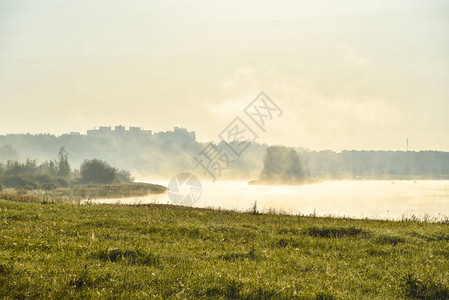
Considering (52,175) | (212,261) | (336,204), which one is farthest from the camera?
(52,175)

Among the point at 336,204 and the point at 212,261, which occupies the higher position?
the point at 212,261

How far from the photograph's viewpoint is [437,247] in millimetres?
19219

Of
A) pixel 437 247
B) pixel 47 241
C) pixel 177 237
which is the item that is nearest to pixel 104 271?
pixel 47 241

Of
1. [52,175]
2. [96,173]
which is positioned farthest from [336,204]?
[52,175]

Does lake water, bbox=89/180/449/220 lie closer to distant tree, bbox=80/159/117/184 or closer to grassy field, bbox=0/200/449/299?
grassy field, bbox=0/200/449/299

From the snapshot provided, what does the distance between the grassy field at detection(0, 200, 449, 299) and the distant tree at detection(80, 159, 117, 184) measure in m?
93.4

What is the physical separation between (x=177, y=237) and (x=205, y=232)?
1.89 meters

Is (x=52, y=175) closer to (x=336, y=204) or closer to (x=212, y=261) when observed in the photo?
(x=336, y=204)

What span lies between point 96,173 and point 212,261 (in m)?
106

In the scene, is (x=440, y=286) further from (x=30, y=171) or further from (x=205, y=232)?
(x=30, y=171)

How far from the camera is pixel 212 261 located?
14219 mm

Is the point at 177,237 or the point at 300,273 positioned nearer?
the point at 300,273

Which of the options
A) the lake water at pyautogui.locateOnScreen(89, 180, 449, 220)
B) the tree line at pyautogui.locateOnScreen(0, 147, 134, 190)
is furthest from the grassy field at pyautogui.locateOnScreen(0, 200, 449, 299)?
the tree line at pyautogui.locateOnScreen(0, 147, 134, 190)

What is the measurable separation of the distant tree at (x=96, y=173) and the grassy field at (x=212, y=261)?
9337 cm
